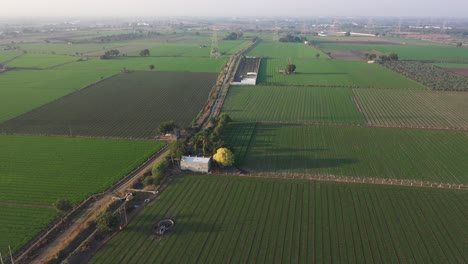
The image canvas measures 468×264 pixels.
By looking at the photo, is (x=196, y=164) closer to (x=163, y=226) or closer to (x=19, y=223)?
(x=163, y=226)

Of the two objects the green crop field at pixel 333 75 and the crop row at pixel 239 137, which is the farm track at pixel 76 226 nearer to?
the crop row at pixel 239 137

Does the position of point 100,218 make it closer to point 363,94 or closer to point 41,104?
point 41,104

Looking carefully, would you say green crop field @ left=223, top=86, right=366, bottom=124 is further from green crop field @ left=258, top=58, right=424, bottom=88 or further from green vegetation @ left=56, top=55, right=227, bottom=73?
green vegetation @ left=56, top=55, right=227, bottom=73

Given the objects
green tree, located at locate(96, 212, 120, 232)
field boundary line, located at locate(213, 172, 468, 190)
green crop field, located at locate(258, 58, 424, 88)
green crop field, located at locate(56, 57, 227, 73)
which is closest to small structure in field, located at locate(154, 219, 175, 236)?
green tree, located at locate(96, 212, 120, 232)

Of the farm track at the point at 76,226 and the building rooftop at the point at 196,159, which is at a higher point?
the building rooftop at the point at 196,159

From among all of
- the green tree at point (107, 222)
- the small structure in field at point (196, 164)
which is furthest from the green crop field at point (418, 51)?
the green tree at point (107, 222)

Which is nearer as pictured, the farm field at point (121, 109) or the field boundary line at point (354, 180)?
the field boundary line at point (354, 180)

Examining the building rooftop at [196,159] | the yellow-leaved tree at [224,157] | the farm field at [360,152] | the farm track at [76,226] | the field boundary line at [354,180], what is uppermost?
the yellow-leaved tree at [224,157]
